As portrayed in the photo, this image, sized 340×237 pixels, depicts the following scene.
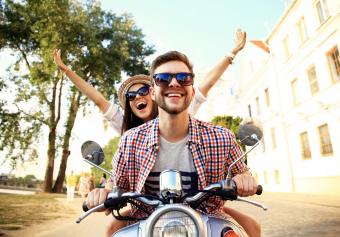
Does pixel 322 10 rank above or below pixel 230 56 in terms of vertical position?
above

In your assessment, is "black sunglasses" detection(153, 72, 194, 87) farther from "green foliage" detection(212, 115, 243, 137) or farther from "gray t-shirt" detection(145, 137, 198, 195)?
"green foliage" detection(212, 115, 243, 137)

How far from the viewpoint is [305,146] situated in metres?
17.9

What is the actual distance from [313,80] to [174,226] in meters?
17.6

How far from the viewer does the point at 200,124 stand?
1.99 metres

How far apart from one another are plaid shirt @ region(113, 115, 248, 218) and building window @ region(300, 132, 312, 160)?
56.5 feet

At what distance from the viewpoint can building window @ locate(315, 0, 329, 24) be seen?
1533 cm

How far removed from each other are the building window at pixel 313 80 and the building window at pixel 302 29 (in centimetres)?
212

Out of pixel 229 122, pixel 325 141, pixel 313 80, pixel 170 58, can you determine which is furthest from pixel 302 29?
pixel 170 58

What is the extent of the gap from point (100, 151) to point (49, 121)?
18.1 m

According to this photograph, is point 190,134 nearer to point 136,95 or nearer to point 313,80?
point 136,95

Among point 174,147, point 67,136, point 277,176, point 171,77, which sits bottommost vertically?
point 174,147

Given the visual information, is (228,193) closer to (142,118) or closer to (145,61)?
(142,118)

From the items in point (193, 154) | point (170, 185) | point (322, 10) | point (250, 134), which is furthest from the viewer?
point (322, 10)

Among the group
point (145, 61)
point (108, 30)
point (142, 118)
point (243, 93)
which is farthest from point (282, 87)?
point (142, 118)
